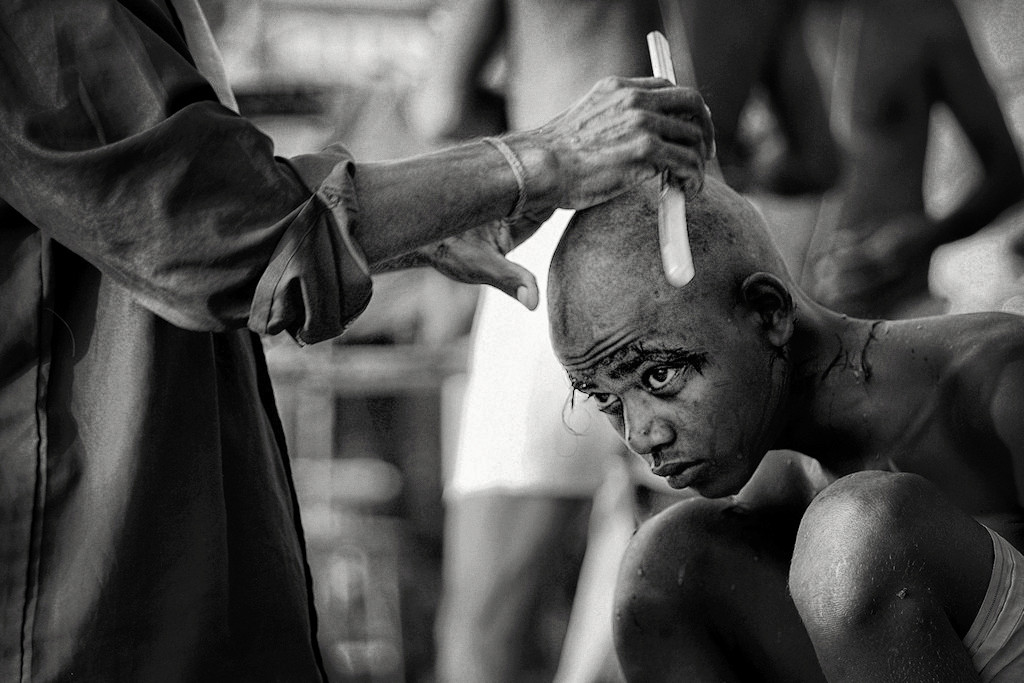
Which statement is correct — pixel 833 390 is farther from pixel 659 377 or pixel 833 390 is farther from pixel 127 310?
pixel 127 310

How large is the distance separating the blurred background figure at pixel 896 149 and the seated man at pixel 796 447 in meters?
1.62

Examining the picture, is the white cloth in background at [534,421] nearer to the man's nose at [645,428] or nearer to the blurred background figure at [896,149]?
the man's nose at [645,428]

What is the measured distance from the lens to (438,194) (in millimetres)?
1337

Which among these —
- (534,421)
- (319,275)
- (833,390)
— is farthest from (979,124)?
(319,275)

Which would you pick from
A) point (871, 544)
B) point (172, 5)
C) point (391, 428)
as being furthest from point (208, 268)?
point (391, 428)

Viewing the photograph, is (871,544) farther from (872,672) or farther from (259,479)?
(259,479)

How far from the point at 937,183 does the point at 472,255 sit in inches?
86.2

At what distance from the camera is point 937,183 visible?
3326 millimetres

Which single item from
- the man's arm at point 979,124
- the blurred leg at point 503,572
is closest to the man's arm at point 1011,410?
the blurred leg at point 503,572

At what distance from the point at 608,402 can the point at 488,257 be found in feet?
0.73

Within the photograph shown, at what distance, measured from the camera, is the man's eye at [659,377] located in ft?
4.50

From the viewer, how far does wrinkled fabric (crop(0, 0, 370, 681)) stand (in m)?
1.24

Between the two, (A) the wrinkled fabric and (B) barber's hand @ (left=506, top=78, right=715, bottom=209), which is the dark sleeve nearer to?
(A) the wrinkled fabric

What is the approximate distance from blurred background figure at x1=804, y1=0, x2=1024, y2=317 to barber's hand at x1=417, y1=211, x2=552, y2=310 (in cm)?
166
